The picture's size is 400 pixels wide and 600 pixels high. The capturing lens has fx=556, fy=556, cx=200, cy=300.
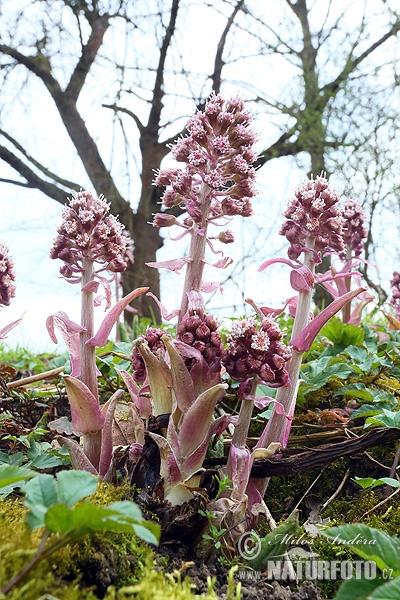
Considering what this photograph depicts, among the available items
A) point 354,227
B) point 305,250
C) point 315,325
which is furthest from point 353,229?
point 315,325

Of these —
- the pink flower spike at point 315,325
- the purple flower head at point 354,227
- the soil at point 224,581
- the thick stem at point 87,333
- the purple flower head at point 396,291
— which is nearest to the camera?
the soil at point 224,581

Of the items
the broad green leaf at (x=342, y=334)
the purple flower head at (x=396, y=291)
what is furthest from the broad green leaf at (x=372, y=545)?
the purple flower head at (x=396, y=291)

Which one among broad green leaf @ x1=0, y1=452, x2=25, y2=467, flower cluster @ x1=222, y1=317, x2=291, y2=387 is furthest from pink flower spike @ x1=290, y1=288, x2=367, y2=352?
broad green leaf @ x1=0, y1=452, x2=25, y2=467

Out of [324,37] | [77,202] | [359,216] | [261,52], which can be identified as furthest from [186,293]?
[324,37]

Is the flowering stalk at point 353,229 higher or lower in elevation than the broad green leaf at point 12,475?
higher

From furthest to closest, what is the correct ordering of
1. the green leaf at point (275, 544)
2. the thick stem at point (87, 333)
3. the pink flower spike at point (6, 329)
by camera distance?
1. the pink flower spike at point (6, 329)
2. the thick stem at point (87, 333)
3. the green leaf at point (275, 544)

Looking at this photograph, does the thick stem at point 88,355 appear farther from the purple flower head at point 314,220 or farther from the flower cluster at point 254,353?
the purple flower head at point 314,220

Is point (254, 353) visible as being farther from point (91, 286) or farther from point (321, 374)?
point (321, 374)

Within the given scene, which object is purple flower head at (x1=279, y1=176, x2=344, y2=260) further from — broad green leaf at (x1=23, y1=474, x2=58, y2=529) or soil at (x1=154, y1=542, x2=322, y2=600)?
broad green leaf at (x1=23, y1=474, x2=58, y2=529)

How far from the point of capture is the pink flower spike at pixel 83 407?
5.02ft

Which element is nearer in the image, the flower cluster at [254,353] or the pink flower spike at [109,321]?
the flower cluster at [254,353]

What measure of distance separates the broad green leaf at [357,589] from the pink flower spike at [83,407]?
860 millimetres

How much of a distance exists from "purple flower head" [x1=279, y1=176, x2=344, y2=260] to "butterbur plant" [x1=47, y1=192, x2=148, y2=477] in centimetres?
46

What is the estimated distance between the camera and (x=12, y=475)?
1.02m
